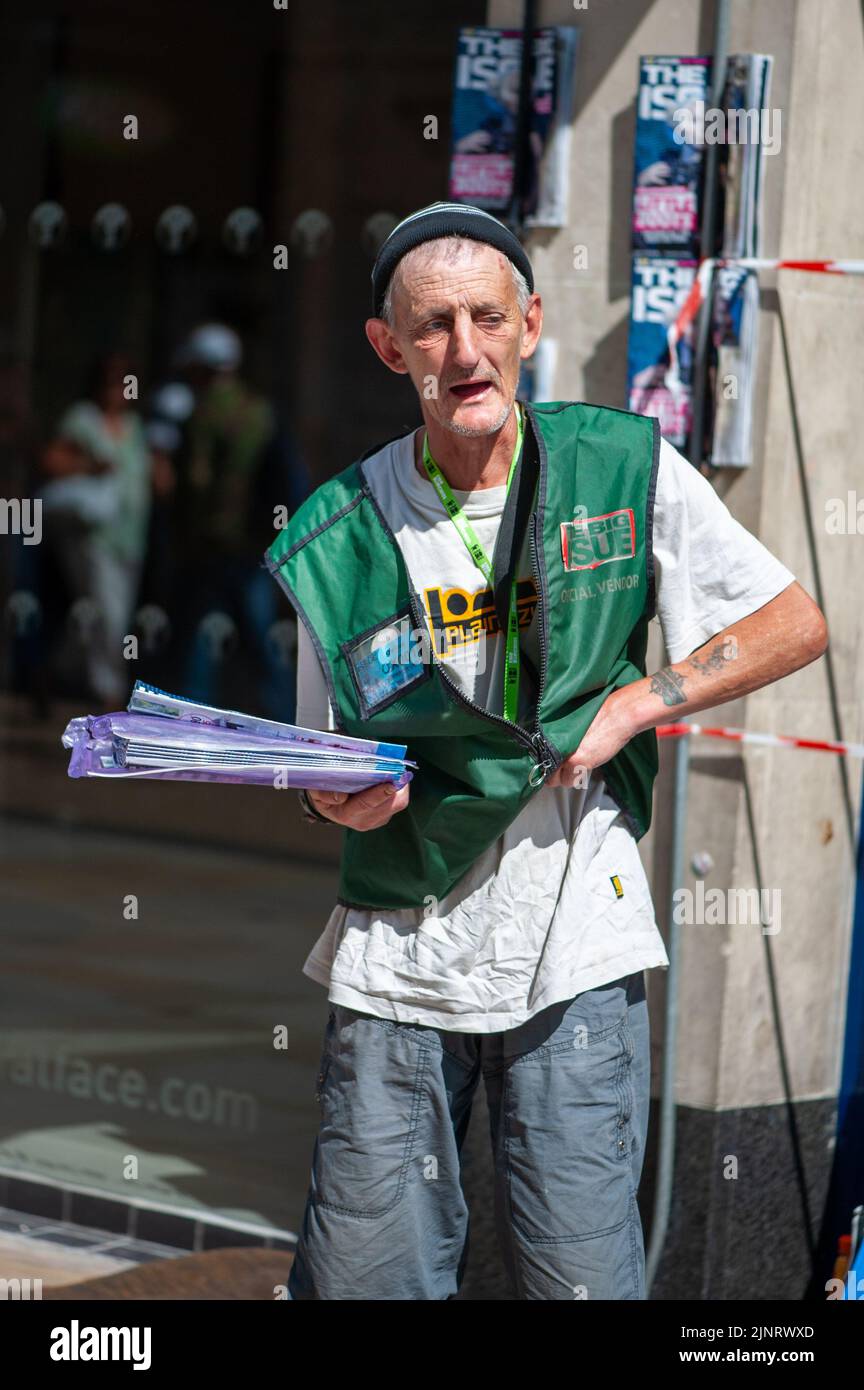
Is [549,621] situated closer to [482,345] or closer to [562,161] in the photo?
[482,345]

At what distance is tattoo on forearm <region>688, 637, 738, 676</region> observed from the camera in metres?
2.85

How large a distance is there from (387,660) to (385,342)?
A: 46cm

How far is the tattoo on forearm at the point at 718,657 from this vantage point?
9.34 ft

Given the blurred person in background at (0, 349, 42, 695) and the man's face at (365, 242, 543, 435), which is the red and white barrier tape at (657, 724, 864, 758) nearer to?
the man's face at (365, 242, 543, 435)

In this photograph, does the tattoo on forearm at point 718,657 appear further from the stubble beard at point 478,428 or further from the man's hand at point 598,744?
the stubble beard at point 478,428

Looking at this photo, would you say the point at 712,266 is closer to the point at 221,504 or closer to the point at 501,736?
the point at 501,736

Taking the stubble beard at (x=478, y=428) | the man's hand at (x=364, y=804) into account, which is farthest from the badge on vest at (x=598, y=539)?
the man's hand at (x=364, y=804)

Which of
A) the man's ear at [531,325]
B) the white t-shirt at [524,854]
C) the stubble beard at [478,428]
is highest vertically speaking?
the man's ear at [531,325]

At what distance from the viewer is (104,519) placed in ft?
39.0

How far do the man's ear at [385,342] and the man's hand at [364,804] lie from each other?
2.04 ft

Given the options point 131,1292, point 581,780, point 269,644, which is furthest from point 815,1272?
point 269,644

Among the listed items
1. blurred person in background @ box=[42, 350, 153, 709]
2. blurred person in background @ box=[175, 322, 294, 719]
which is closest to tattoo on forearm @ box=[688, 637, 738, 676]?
blurred person in background @ box=[175, 322, 294, 719]

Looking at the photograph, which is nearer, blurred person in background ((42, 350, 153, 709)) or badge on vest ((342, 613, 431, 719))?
badge on vest ((342, 613, 431, 719))
